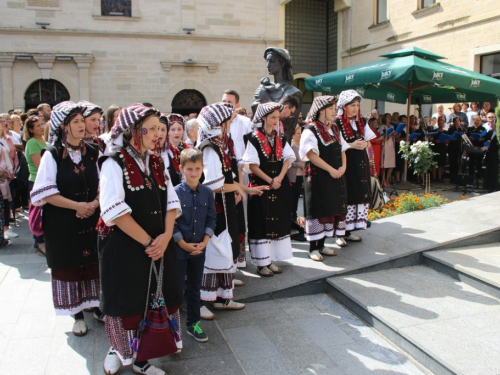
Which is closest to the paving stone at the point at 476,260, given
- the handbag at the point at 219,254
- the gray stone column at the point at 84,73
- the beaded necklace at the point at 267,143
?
the beaded necklace at the point at 267,143

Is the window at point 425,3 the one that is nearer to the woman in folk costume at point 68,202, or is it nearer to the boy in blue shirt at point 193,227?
the boy in blue shirt at point 193,227

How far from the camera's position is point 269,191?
189 inches

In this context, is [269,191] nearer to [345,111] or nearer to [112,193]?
[345,111]

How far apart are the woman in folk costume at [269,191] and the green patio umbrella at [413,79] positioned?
17.2 feet

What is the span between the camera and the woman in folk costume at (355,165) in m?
5.62

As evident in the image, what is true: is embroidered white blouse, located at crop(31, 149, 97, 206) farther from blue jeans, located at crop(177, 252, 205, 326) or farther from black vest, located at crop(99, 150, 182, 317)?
blue jeans, located at crop(177, 252, 205, 326)

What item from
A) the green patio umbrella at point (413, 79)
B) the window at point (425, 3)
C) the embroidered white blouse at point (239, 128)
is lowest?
the embroidered white blouse at point (239, 128)

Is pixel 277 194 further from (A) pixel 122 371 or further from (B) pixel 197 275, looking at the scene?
(A) pixel 122 371

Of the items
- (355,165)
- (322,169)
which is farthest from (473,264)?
(322,169)

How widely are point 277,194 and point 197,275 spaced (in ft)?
4.88

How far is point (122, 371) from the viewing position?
10.7 ft

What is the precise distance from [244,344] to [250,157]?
1.88 m

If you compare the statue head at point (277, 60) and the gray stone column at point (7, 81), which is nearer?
the statue head at point (277, 60)

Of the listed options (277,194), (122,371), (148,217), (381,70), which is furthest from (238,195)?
(381,70)
